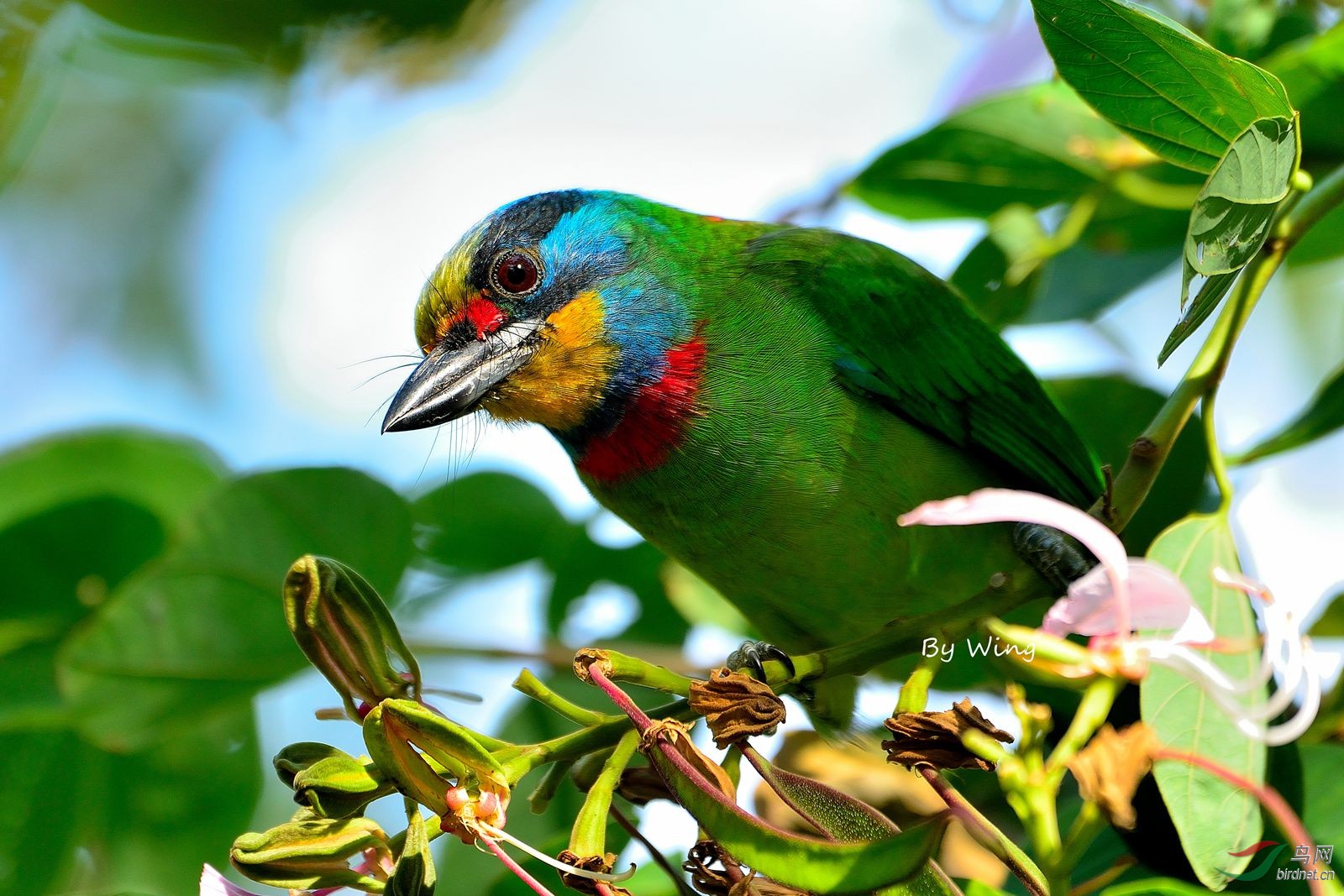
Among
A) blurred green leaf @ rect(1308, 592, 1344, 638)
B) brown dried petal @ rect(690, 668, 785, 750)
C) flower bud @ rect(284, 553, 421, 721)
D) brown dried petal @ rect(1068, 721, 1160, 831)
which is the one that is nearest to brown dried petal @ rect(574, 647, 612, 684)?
brown dried petal @ rect(690, 668, 785, 750)

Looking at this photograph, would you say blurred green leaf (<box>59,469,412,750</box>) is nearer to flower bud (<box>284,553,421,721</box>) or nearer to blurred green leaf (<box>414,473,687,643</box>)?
blurred green leaf (<box>414,473,687,643</box>)

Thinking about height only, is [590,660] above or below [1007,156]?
below

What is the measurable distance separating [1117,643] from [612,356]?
1647 mm

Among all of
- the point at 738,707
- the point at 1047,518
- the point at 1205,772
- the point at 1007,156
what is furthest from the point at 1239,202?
the point at 1007,156

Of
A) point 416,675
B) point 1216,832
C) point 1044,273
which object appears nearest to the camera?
point 1216,832

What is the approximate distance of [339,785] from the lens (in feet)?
4.50

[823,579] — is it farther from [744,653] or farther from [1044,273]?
[1044,273]

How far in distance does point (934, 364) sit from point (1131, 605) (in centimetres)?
161

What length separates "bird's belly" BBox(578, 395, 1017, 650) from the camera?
2422 mm

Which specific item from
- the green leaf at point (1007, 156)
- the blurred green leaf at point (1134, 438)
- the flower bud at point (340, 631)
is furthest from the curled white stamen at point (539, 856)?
the green leaf at point (1007, 156)

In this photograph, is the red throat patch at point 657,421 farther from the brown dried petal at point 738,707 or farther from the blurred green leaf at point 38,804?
the blurred green leaf at point 38,804

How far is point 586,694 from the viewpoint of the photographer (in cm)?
296

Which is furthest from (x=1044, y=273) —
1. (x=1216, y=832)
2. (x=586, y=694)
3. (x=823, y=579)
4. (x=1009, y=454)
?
(x=1216, y=832)

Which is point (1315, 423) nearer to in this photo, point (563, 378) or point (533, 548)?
point (563, 378)
